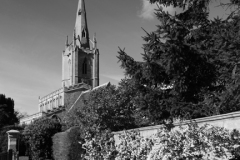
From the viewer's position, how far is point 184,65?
1313 cm

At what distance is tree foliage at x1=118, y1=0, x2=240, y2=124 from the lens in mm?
12555

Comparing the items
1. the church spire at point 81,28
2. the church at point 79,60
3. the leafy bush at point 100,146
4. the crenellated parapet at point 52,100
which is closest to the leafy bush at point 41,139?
the leafy bush at point 100,146

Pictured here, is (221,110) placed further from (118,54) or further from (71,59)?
(71,59)

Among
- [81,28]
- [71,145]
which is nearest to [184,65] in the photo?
[71,145]

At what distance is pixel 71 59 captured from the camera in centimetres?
8294

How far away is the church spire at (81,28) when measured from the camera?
85438 mm

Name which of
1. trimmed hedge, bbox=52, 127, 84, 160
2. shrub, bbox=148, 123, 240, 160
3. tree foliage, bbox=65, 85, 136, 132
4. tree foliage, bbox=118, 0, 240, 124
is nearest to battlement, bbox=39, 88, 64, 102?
trimmed hedge, bbox=52, 127, 84, 160

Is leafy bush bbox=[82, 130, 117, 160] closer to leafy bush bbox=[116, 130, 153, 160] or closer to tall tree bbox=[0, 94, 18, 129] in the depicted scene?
leafy bush bbox=[116, 130, 153, 160]

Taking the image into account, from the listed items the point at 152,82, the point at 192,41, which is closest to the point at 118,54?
the point at 152,82

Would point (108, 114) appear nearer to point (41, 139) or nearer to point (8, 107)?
point (41, 139)

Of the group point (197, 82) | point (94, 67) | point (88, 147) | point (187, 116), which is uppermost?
point (94, 67)

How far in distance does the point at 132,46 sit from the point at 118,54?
2.59m

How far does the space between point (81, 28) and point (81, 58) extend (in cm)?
865

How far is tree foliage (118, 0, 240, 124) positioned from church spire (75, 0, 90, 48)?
72.2 m
